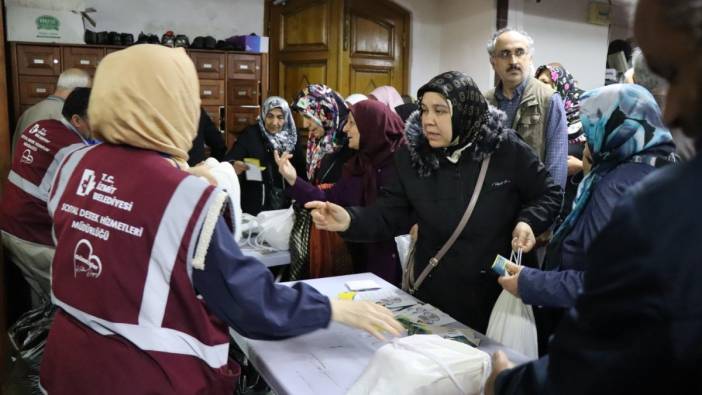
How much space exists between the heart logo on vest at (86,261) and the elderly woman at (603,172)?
1089 millimetres

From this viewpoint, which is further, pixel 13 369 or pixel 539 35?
pixel 539 35

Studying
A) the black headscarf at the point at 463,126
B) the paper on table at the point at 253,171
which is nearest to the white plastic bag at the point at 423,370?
the black headscarf at the point at 463,126

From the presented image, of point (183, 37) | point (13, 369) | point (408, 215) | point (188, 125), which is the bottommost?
point (13, 369)

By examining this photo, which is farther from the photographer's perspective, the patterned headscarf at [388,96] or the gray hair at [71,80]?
the patterned headscarf at [388,96]

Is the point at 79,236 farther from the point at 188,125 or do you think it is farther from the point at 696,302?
the point at 696,302

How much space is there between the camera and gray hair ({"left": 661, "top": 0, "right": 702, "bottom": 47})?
647mm

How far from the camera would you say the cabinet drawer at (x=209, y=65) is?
5.42m

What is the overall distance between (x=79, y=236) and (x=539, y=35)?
240 inches

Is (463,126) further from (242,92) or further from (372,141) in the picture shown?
(242,92)

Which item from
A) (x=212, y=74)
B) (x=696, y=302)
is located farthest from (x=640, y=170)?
(x=212, y=74)

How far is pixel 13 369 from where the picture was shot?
3.24 metres

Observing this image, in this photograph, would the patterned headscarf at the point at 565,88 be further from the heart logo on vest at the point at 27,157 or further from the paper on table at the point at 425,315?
the heart logo on vest at the point at 27,157

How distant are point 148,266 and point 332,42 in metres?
Answer: 5.49

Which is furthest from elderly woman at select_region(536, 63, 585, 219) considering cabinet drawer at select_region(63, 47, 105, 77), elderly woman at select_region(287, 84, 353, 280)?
cabinet drawer at select_region(63, 47, 105, 77)
